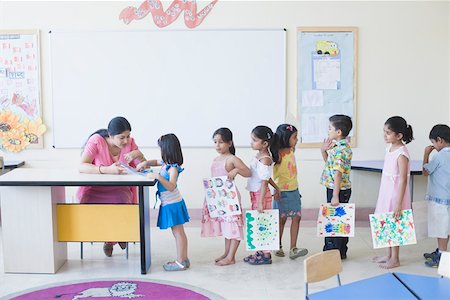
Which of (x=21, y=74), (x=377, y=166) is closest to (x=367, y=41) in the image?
(x=377, y=166)

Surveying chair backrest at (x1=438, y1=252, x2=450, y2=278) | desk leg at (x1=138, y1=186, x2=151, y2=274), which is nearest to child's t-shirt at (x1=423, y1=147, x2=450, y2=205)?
chair backrest at (x1=438, y1=252, x2=450, y2=278)

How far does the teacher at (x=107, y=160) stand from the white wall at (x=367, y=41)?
1522mm

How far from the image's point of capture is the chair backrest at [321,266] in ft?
9.39

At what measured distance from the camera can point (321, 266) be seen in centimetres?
293

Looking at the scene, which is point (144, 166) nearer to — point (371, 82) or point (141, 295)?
point (141, 295)

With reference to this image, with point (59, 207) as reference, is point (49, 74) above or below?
above

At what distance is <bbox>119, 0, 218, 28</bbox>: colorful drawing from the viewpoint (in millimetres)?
5895

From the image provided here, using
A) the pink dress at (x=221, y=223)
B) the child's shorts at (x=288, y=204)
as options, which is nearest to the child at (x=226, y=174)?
the pink dress at (x=221, y=223)

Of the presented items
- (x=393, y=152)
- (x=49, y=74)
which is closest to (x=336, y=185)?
(x=393, y=152)

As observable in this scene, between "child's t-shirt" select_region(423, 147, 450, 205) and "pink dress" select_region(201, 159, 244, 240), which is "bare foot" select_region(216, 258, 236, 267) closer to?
"pink dress" select_region(201, 159, 244, 240)

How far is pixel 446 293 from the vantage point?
8.40 ft

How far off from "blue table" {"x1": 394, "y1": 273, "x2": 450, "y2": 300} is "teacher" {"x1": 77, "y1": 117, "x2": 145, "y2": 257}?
240 cm

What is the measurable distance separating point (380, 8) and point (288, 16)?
980 mm

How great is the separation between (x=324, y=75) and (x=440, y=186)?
1.93 metres
